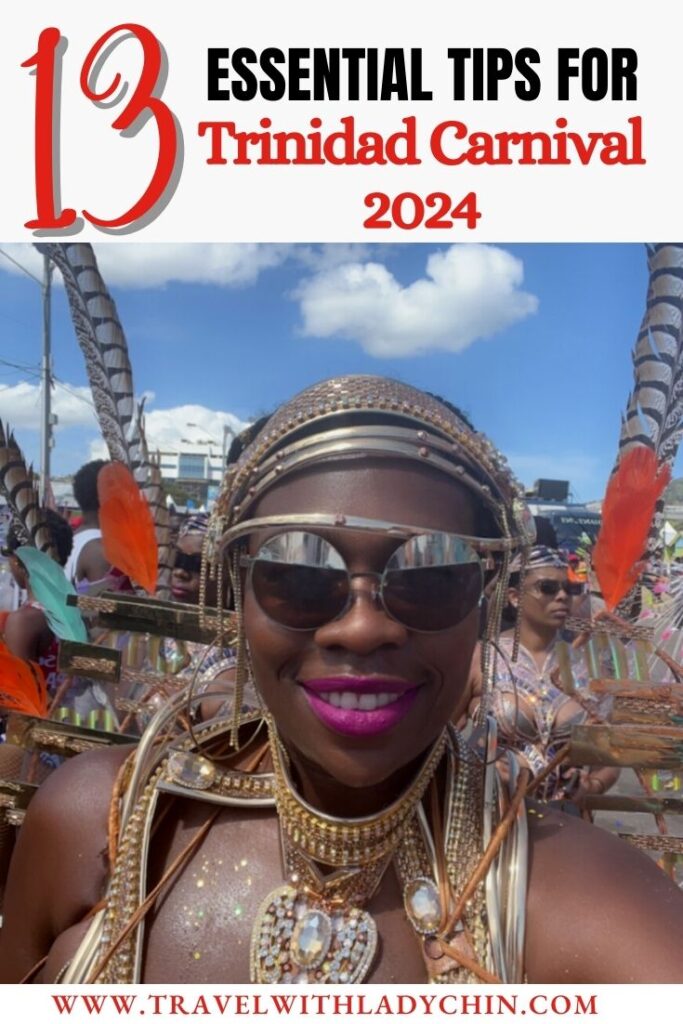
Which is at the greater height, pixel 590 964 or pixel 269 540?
pixel 269 540

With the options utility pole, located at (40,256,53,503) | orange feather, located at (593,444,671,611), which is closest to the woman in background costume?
orange feather, located at (593,444,671,611)

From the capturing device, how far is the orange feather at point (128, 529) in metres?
3.51

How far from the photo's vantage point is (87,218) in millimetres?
2451

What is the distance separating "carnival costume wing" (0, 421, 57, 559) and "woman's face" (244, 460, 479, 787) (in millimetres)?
2673

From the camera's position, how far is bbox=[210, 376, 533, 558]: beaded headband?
1.29 meters

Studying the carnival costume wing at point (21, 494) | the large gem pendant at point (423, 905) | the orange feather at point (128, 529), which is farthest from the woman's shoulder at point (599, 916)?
the carnival costume wing at point (21, 494)

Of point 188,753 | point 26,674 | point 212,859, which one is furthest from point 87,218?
point 212,859

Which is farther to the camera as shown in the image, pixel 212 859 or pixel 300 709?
pixel 212 859

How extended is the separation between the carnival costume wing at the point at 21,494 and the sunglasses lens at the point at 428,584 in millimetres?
2847

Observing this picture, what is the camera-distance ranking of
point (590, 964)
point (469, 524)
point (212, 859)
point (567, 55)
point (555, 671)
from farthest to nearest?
point (555, 671) → point (567, 55) → point (212, 859) → point (469, 524) → point (590, 964)

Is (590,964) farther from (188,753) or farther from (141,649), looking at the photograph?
(141,649)

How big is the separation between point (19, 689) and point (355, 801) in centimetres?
161

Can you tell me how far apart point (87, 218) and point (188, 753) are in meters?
1.80

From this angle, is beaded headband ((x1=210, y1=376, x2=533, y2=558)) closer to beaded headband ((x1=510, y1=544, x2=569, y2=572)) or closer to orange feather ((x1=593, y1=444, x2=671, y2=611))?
orange feather ((x1=593, y1=444, x2=671, y2=611))
